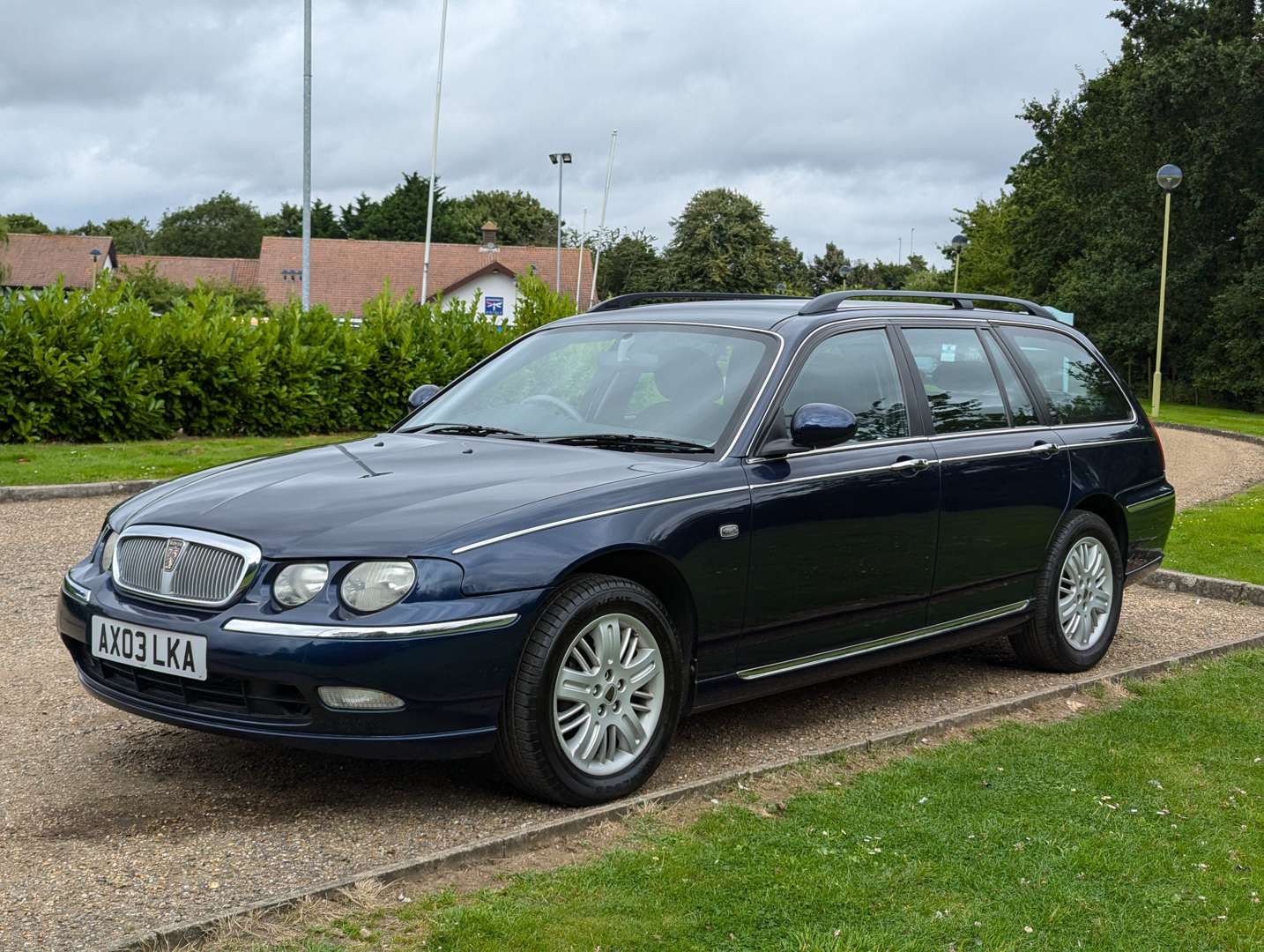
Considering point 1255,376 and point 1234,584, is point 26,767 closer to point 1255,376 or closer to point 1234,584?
point 1234,584

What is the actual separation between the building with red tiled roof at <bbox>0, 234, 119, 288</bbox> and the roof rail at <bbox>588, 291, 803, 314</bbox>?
3624 inches

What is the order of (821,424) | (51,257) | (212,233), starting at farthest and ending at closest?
(212,233) → (51,257) → (821,424)

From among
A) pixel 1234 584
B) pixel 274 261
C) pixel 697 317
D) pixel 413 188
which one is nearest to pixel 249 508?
pixel 697 317

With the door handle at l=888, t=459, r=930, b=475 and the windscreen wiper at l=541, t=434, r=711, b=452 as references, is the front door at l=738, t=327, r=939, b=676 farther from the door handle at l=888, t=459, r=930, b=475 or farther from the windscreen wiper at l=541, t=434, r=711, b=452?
the windscreen wiper at l=541, t=434, r=711, b=452

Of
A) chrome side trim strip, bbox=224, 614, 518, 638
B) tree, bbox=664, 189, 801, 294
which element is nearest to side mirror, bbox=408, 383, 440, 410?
chrome side trim strip, bbox=224, 614, 518, 638

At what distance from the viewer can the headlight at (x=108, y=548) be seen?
4.91 m

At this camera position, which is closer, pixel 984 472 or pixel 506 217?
pixel 984 472

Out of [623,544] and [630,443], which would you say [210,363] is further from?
[623,544]

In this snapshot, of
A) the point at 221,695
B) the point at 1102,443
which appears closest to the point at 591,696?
the point at 221,695

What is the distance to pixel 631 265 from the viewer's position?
338 ft

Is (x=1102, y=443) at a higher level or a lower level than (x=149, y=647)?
higher

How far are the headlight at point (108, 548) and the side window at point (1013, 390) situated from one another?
13.2 feet

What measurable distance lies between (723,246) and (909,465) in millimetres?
103476

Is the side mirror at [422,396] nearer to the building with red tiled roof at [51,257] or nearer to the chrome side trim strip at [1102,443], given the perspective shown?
the chrome side trim strip at [1102,443]
